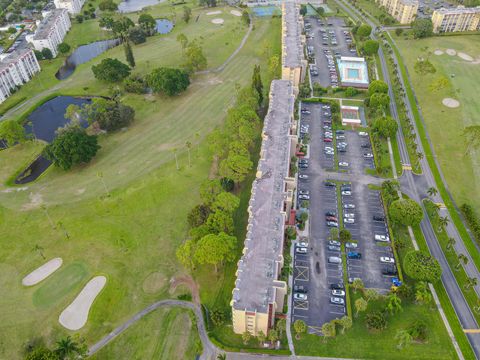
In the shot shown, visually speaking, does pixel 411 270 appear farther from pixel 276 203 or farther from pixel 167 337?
pixel 167 337

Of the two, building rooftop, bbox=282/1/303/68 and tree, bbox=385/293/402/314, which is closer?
tree, bbox=385/293/402/314

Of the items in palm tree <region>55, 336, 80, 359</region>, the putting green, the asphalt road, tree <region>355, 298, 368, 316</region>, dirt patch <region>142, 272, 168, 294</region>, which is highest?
palm tree <region>55, 336, 80, 359</region>

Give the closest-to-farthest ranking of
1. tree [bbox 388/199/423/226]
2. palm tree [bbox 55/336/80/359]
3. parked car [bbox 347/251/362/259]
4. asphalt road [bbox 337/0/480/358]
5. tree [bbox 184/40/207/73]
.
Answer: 1. palm tree [bbox 55/336/80/359]
2. asphalt road [bbox 337/0/480/358]
3. parked car [bbox 347/251/362/259]
4. tree [bbox 388/199/423/226]
5. tree [bbox 184/40/207/73]

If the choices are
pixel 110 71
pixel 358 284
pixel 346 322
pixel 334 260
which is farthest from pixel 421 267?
pixel 110 71

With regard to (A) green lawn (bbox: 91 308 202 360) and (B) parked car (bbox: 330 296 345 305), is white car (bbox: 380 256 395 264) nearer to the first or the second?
(B) parked car (bbox: 330 296 345 305)

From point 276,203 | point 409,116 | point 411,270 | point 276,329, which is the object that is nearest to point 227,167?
point 276,203

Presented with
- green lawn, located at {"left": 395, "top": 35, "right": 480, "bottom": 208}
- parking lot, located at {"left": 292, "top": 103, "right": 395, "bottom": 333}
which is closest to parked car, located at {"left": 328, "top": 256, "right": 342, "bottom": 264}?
parking lot, located at {"left": 292, "top": 103, "right": 395, "bottom": 333}
